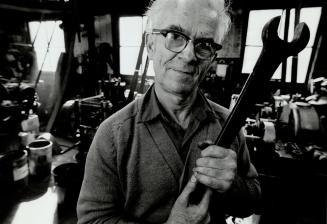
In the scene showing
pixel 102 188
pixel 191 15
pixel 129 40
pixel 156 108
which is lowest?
pixel 102 188

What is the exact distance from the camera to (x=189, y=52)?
3.45 ft

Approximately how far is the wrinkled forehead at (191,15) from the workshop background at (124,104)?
213cm

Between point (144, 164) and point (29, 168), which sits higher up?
point (144, 164)

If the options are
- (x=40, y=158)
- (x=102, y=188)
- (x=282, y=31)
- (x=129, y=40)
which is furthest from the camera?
(x=129, y=40)

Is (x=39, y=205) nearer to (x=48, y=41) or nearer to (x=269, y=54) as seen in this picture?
(x=269, y=54)

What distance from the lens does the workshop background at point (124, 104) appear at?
2.94 m

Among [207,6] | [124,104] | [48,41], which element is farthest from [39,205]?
[48,41]

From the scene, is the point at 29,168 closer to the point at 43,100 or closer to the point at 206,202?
the point at 206,202

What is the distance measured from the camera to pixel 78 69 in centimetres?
735

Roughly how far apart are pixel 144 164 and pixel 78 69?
275 inches

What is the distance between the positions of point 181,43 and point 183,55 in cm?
6

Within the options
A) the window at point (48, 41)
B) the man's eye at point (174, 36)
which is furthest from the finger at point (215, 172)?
the window at point (48, 41)

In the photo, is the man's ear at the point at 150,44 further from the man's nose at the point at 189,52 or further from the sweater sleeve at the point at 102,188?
the sweater sleeve at the point at 102,188

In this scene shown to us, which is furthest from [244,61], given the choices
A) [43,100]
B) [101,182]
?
[43,100]
